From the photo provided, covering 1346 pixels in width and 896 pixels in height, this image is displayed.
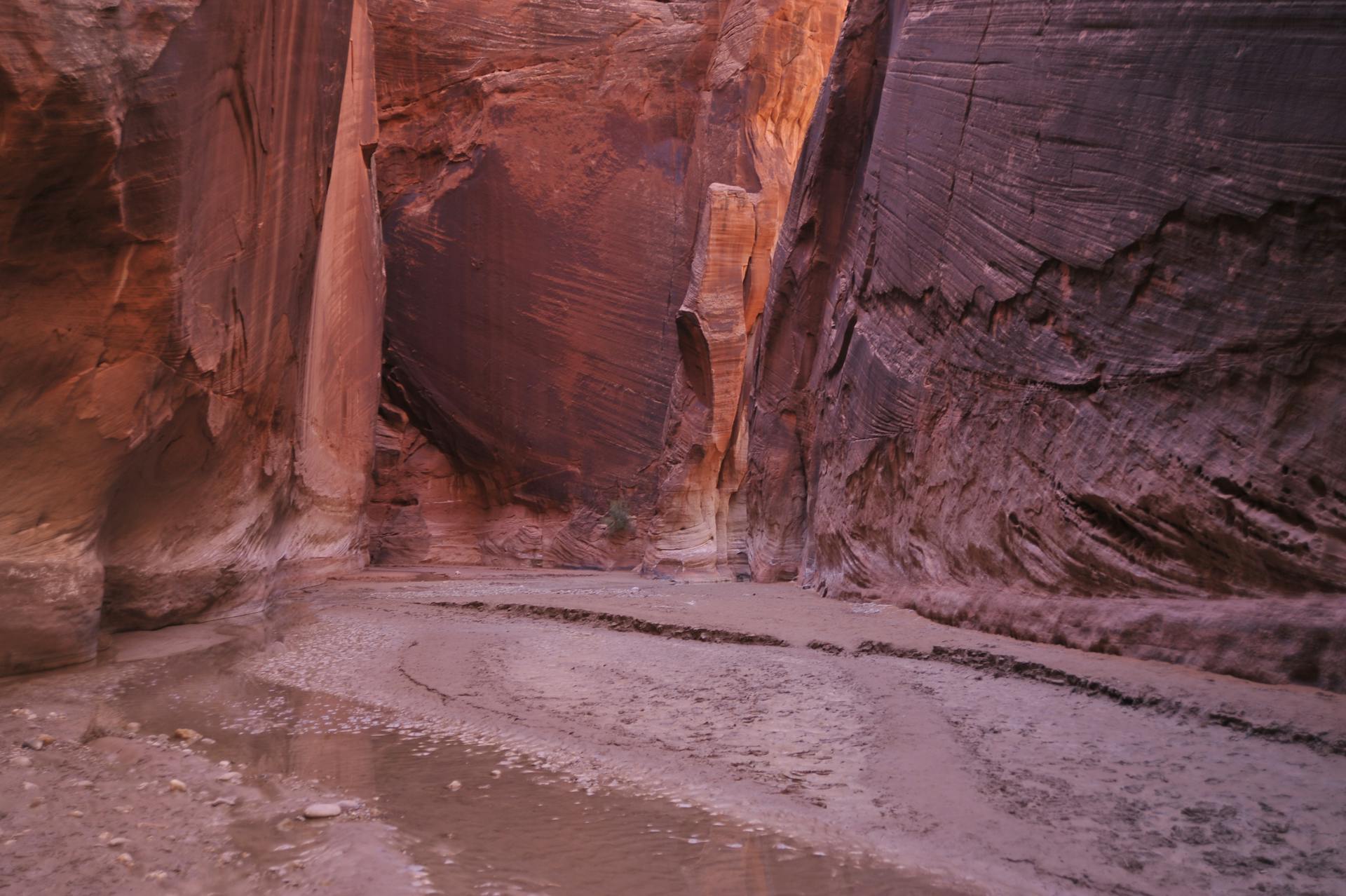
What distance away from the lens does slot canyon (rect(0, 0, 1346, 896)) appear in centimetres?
241

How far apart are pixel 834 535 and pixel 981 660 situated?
14.5 ft

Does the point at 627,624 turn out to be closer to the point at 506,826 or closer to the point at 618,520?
the point at 506,826

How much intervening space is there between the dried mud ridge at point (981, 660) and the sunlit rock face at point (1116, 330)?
0.34 metres

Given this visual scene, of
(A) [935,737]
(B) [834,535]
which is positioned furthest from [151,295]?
(B) [834,535]

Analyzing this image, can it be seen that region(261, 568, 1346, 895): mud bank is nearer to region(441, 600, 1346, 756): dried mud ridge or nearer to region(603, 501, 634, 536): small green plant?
region(441, 600, 1346, 756): dried mud ridge

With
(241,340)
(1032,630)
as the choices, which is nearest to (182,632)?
(241,340)

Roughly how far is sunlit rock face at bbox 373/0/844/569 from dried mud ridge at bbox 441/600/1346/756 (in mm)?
11398

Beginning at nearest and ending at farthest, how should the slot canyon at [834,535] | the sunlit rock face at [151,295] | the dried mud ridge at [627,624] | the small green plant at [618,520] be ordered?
the slot canyon at [834,535] → the sunlit rock face at [151,295] → the dried mud ridge at [627,624] → the small green plant at [618,520]

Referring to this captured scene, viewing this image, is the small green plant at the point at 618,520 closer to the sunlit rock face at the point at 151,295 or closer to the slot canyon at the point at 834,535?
the slot canyon at the point at 834,535

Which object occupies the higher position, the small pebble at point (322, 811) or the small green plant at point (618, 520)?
the small pebble at point (322, 811)

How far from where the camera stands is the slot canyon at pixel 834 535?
2.41 metres

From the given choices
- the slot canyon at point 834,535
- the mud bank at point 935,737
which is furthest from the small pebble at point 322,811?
the mud bank at point 935,737

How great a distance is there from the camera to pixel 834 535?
327 inches

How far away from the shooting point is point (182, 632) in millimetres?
6031
